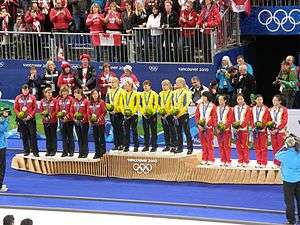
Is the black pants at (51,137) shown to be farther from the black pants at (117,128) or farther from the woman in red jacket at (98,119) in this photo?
the black pants at (117,128)

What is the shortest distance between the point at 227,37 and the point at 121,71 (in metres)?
2.74

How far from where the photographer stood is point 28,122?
19000 mm

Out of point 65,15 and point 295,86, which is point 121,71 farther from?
point 295,86

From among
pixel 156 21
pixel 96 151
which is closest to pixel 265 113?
pixel 96 151

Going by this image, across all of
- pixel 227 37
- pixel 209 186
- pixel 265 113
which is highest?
pixel 227 37

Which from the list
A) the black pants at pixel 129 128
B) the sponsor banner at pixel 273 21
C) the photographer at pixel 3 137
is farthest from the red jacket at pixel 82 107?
the sponsor banner at pixel 273 21

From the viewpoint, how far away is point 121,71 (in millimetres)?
21812

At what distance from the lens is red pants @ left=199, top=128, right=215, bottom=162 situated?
1773cm

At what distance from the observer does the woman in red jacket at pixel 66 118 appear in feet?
61.2

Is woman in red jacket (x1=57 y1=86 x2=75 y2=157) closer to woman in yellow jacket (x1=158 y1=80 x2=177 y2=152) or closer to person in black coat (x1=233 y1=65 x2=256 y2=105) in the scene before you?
woman in yellow jacket (x1=158 y1=80 x2=177 y2=152)

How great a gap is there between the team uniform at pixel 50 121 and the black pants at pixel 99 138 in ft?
2.97

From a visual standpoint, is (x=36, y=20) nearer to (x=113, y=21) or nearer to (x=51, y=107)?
(x=113, y=21)

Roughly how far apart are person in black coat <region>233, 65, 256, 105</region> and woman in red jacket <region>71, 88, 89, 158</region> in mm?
3358

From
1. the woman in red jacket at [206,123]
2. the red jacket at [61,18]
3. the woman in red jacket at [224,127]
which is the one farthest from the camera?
the red jacket at [61,18]
